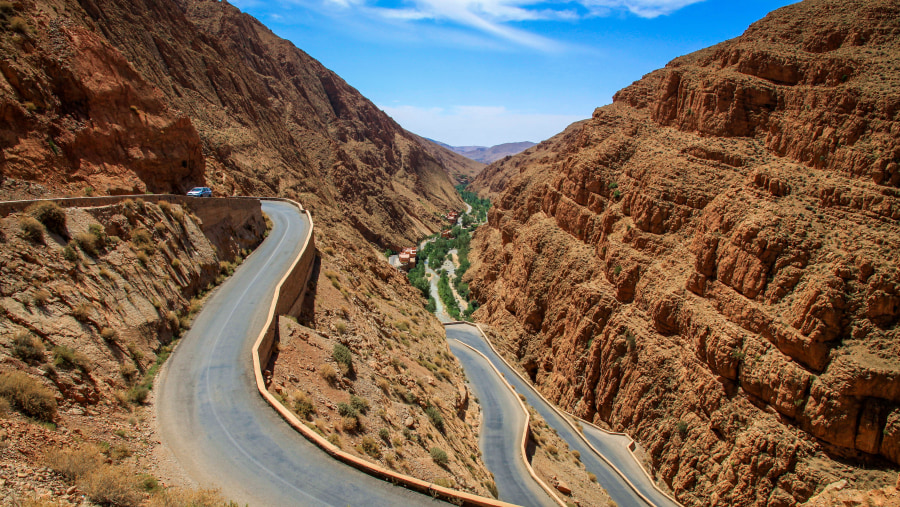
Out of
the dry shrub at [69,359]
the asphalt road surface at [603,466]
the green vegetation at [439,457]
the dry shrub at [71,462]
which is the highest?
the dry shrub at [69,359]

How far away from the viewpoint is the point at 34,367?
31.0 feet

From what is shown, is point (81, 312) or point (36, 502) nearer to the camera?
point (36, 502)

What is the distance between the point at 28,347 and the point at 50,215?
17.4ft

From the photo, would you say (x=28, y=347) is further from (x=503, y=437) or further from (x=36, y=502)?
(x=503, y=437)

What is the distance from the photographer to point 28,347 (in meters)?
9.58

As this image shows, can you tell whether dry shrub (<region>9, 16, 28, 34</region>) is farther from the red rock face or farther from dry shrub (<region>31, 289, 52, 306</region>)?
dry shrub (<region>31, 289, 52, 306</region>)

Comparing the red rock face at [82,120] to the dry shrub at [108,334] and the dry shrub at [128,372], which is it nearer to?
the dry shrub at [108,334]

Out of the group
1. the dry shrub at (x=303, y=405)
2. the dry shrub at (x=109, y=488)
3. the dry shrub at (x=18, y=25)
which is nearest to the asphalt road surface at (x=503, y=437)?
the dry shrub at (x=303, y=405)

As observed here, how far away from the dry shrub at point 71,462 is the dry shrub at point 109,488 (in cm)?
12

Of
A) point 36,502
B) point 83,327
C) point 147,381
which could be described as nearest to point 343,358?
point 147,381

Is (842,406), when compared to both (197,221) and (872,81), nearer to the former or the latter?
(872,81)

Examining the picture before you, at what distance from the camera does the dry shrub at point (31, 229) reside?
12.0 metres

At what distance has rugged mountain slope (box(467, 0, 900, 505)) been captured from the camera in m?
19.8

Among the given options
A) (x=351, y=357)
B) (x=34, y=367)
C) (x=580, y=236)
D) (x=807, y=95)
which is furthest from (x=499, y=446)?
(x=807, y=95)
